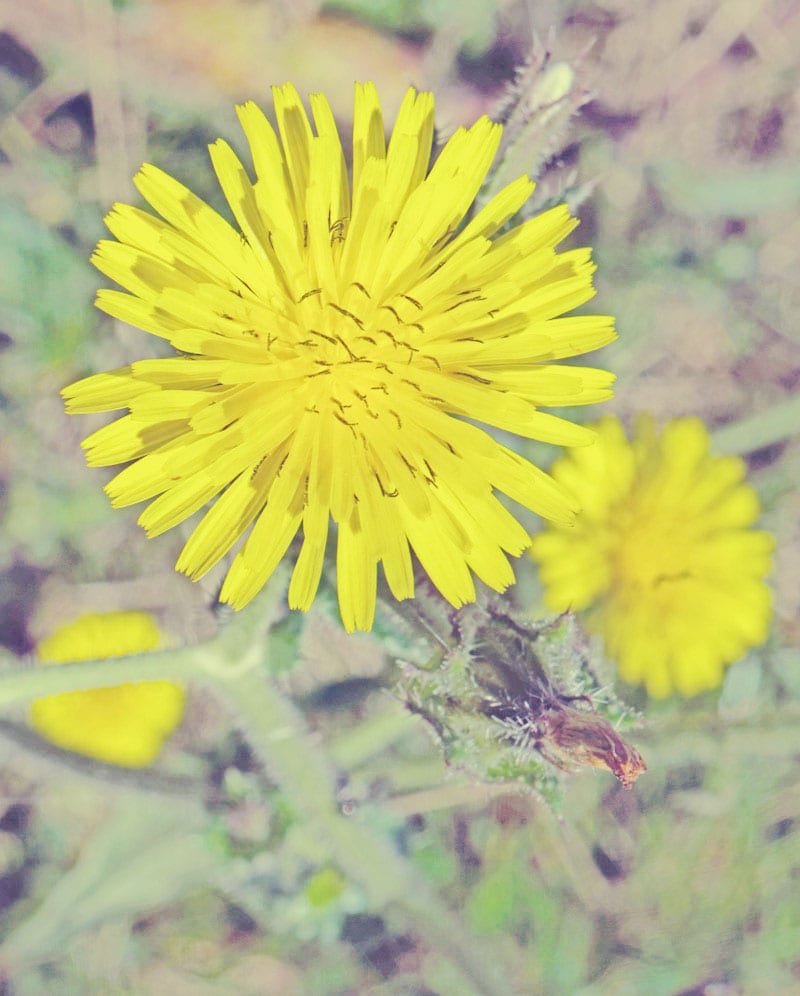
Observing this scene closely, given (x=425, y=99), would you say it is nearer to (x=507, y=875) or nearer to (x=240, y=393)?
(x=240, y=393)

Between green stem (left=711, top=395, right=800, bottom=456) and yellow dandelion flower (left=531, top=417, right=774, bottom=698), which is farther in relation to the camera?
green stem (left=711, top=395, right=800, bottom=456)

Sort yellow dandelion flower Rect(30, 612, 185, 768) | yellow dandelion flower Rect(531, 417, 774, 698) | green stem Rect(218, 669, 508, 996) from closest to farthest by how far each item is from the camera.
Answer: green stem Rect(218, 669, 508, 996) → yellow dandelion flower Rect(531, 417, 774, 698) → yellow dandelion flower Rect(30, 612, 185, 768)

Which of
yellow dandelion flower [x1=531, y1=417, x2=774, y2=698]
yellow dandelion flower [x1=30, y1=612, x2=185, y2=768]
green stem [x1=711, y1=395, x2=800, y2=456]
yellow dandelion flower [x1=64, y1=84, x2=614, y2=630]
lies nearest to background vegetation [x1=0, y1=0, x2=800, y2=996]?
green stem [x1=711, y1=395, x2=800, y2=456]

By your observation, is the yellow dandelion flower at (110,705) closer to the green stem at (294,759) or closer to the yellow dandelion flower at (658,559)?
the green stem at (294,759)

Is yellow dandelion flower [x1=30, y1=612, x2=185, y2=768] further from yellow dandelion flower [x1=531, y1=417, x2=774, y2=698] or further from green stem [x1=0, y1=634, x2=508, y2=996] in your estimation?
yellow dandelion flower [x1=531, y1=417, x2=774, y2=698]

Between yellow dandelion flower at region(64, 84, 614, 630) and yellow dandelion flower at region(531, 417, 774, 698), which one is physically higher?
yellow dandelion flower at region(64, 84, 614, 630)

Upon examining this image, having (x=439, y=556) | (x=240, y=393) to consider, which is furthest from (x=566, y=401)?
(x=240, y=393)

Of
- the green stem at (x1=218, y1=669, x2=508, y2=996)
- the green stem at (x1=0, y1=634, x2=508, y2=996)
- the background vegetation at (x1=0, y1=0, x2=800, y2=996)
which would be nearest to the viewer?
the green stem at (x1=0, y1=634, x2=508, y2=996)
